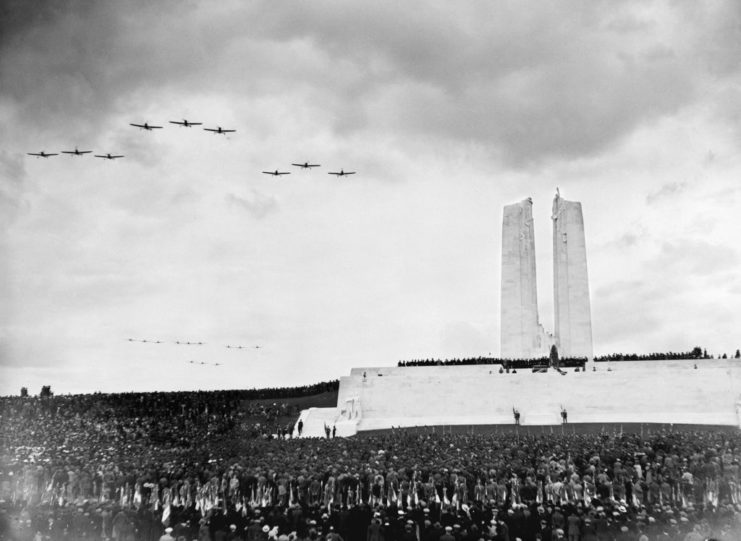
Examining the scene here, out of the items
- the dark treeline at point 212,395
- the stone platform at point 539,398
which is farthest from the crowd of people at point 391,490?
the dark treeline at point 212,395

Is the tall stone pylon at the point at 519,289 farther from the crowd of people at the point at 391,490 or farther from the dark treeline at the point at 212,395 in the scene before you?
the crowd of people at the point at 391,490

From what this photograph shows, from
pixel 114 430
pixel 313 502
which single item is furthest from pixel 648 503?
pixel 114 430

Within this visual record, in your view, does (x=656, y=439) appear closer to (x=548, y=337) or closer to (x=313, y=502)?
(x=313, y=502)

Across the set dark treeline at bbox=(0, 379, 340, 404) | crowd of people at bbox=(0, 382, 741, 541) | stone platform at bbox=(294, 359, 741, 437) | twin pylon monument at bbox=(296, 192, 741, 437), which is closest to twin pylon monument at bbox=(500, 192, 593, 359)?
twin pylon monument at bbox=(296, 192, 741, 437)

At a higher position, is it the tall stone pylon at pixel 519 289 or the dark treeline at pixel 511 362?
the tall stone pylon at pixel 519 289

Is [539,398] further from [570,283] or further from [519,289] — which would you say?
[570,283]
